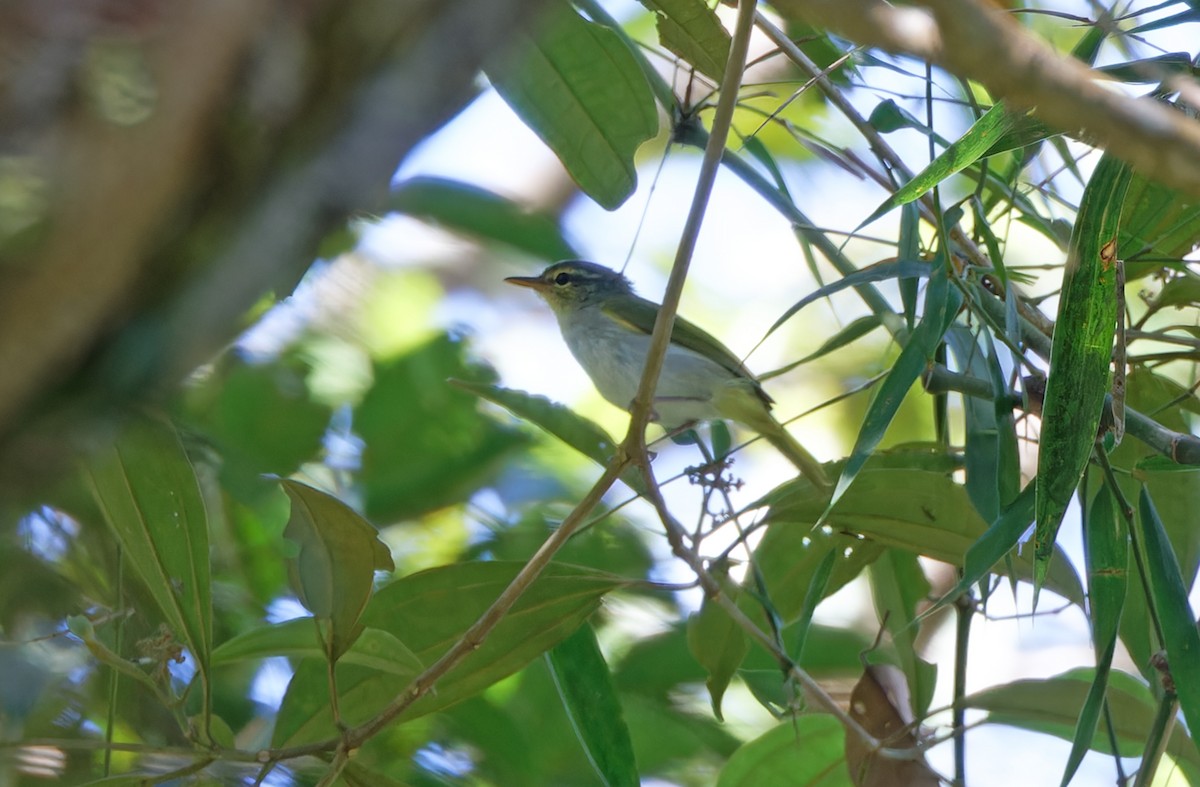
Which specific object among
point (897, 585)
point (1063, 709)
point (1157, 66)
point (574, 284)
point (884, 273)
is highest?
point (574, 284)

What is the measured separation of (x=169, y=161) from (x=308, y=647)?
1.50m

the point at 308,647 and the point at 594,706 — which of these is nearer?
the point at 308,647

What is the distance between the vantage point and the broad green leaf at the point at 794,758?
7.61 feet

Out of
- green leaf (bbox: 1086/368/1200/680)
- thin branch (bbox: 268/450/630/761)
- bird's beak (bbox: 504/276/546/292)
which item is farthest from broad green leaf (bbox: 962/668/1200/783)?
bird's beak (bbox: 504/276/546/292)

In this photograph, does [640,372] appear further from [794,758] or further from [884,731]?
[884,731]

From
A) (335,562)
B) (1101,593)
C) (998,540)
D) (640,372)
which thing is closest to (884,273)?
(998,540)

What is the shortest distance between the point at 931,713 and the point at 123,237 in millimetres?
1772

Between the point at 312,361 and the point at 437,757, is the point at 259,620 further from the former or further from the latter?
the point at 312,361

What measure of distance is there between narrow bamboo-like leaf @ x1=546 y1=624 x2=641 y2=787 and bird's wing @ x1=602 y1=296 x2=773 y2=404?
4.40ft

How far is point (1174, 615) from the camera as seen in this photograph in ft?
5.82

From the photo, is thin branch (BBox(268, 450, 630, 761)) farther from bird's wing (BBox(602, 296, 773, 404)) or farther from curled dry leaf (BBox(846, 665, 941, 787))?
bird's wing (BBox(602, 296, 773, 404))

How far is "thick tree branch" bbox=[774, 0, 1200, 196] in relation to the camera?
92cm

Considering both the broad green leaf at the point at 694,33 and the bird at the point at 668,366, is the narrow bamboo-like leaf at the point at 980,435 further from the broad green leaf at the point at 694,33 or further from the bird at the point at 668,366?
the bird at the point at 668,366

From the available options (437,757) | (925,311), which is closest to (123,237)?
(925,311)
